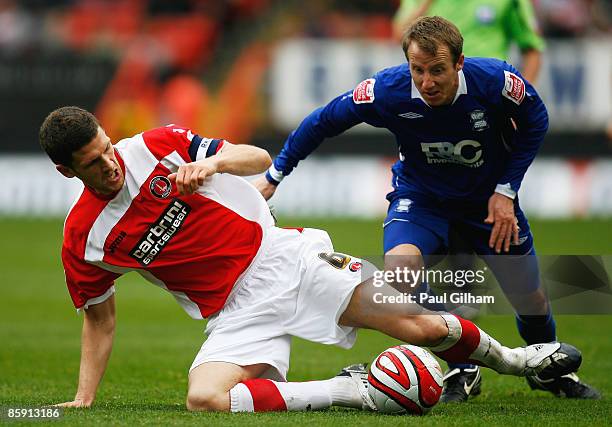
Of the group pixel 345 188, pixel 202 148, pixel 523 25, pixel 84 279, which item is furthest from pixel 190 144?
pixel 345 188

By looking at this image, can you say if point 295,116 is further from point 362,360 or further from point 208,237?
point 208,237

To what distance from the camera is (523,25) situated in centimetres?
824

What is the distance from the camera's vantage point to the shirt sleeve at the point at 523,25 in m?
8.20

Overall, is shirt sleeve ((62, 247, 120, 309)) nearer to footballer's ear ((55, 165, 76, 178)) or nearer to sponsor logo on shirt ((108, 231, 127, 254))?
sponsor logo on shirt ((108, 231, 127, 254))

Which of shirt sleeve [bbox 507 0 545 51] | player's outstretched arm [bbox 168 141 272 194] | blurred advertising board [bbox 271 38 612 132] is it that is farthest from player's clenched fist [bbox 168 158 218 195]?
blurred advertising board [bbox 271 38 612 132]

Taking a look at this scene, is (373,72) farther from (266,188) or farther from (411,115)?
(411,115)

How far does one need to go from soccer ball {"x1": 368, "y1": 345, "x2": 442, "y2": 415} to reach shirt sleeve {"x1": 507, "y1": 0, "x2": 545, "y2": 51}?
11.9 ft

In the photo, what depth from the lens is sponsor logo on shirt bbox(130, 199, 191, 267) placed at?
5.66 meters

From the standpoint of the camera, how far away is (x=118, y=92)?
67.1 ft

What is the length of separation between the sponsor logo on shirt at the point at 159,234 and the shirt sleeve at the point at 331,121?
0.81 metres

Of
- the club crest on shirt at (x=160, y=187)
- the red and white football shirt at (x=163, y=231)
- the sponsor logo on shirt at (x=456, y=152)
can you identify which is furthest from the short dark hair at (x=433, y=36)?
the club crest on shirt at (x=160, y=187)

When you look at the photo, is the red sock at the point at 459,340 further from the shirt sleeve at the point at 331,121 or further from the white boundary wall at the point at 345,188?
the white boundary wall at the point at 345,188

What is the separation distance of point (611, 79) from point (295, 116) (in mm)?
5936

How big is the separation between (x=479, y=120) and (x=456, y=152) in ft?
0.83
